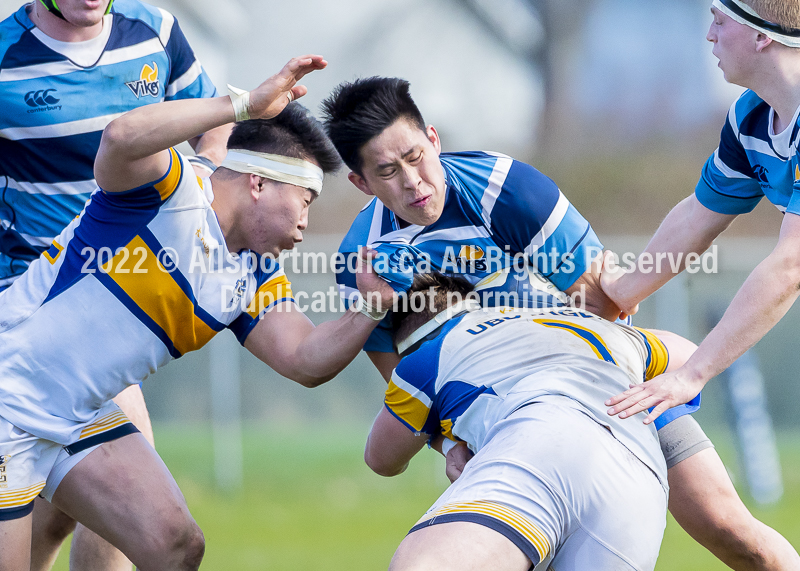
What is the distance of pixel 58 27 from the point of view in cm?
333

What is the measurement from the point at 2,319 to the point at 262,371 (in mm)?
5798

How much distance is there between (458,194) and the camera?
3246 millimetres

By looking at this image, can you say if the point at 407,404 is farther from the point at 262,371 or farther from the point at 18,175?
the point at 262,371

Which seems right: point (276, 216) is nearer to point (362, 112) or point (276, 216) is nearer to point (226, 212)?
point (226, 212)

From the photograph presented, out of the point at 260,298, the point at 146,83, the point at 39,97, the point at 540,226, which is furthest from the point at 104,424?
the point at 540,226

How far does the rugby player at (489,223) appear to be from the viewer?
3.14 metres

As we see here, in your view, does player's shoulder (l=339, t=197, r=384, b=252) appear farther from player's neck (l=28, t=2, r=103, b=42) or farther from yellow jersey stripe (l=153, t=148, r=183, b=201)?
player's neck (l=28, t=2, r=103, b=42)

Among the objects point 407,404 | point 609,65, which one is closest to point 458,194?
point 407,404

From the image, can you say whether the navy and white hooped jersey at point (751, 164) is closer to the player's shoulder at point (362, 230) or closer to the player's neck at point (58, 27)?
the player's shoulder at point (362, 230)

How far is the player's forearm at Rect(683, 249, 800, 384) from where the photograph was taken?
Answer: 2584mm

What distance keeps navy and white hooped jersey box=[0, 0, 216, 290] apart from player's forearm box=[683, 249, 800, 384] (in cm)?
242

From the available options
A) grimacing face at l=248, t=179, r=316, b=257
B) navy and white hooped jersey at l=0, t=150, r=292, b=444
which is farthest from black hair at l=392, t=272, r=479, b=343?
navy and white hooped jersey at l=0, t=150, r=292, b=444

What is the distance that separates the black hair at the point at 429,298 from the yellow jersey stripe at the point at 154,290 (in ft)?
2.47

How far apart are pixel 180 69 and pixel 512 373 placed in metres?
2.08
